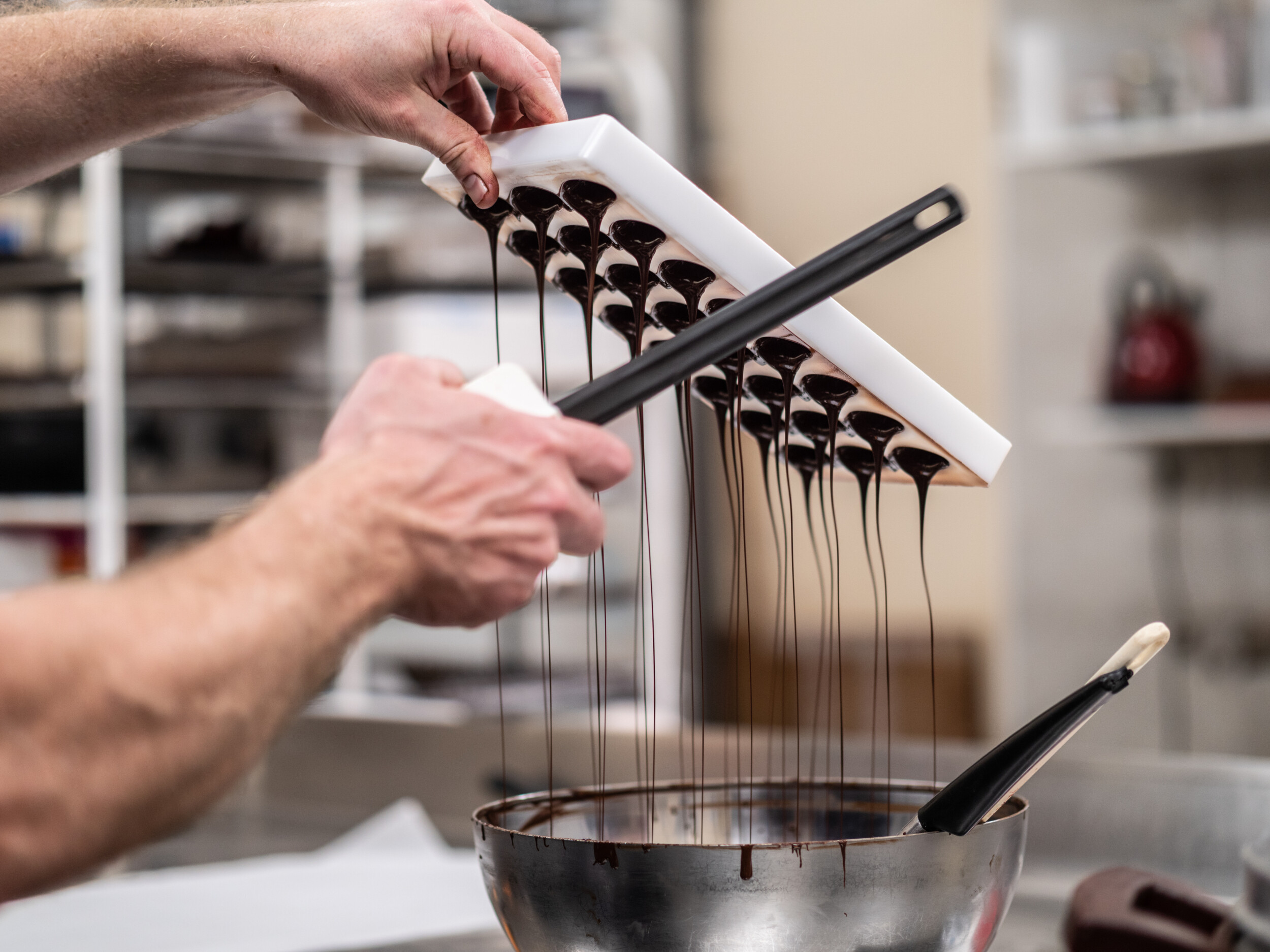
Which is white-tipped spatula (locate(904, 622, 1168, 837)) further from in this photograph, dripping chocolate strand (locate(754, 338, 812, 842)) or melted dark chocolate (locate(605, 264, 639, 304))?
melted dark chocolate (locate(605, 264, 639, 304))

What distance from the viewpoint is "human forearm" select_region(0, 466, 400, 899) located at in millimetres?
391

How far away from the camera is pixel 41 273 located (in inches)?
112

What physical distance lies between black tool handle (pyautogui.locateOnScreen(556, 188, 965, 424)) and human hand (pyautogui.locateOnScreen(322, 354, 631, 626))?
0.01 m

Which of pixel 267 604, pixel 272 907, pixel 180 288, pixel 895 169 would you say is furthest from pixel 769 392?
pixel 895 169

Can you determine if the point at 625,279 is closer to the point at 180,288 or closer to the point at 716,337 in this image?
the point at 716,337

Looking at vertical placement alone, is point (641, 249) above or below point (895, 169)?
below

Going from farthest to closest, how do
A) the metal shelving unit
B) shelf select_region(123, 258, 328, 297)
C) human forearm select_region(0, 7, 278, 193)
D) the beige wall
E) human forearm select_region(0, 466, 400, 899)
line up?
1. the beige wall
2. shelf select_region(123, 258, 328, 297)
3. the metal shelving unit
4. human forearm select_region(0, 7, 278, 193)
5. human forearm select_region(0, 466, 400, 899)

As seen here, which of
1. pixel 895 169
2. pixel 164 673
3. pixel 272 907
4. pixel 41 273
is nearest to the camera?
pixel 164 673

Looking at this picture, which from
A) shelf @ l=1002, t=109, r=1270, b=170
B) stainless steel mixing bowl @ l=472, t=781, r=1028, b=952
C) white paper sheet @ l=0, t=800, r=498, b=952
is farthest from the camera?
shelf @ l=1002, t=109, r=1270, b=170

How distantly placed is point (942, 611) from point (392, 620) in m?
1.37

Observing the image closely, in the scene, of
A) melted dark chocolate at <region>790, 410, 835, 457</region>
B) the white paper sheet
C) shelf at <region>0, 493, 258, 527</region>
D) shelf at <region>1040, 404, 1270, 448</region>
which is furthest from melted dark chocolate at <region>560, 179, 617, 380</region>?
shelf at <region>0, 493, 258, 527</region>

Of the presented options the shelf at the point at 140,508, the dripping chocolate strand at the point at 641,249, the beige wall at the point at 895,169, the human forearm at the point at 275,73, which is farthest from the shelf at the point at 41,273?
the dripping chocolate strand at the point at 641,249

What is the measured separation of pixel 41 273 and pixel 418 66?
2.46m

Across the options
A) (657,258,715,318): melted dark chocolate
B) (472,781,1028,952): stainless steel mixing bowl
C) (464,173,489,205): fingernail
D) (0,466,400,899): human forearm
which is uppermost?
(464,173,489,205): fingernail
